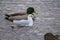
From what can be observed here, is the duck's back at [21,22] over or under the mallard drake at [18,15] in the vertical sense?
under

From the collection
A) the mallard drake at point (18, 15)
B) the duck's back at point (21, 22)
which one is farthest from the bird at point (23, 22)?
the mallard drake at point (18, 15)

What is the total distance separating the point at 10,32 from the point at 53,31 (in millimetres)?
859

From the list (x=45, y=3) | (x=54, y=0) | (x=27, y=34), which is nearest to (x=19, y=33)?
(x=27, y=34)

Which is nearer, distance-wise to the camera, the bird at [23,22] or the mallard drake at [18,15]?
the bird at [23,22]

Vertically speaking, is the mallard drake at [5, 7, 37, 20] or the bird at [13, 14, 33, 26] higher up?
the mallard drake at [5, 7, 37, 20]

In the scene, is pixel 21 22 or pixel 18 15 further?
pixel 18 15

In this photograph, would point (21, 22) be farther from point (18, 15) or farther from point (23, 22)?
point (18, 15)

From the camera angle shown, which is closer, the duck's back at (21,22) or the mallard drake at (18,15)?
the duck's back at (21,22)

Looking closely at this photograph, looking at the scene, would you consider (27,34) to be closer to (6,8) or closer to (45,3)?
(6,8)

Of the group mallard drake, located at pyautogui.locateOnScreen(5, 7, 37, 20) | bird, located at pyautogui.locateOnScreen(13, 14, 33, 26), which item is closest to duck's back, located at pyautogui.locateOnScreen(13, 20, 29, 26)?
bird, located at pyautogui.locateOnScreen(13, 14, 33, 26)

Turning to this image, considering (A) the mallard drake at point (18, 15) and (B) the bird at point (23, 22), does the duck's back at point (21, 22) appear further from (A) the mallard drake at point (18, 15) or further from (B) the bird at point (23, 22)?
(A) the mallard drake at point (18, 15)

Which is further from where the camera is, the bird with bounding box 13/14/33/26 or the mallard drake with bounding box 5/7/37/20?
the mallard drake with bounding box 5/7/37/20

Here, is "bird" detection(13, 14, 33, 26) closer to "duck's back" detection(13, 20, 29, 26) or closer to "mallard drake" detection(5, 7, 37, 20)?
"duck's back" detection(13, 20, 29, 26)

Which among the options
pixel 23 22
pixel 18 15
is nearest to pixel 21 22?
pixel 23 22
